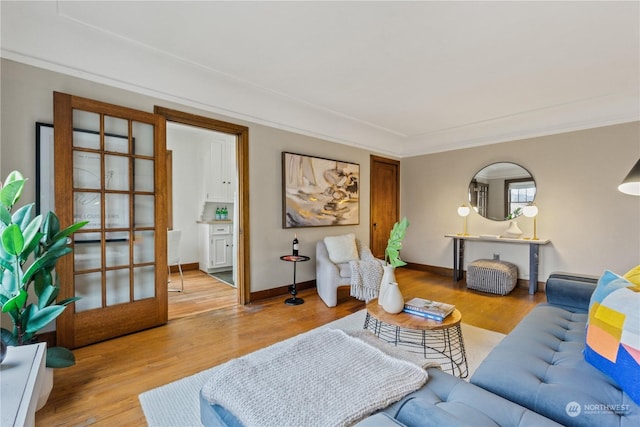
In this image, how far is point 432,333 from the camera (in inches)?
109

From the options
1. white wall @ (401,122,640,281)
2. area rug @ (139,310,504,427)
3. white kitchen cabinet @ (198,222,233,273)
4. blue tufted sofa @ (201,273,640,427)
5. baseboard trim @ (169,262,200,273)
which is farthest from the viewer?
baseboard trim @ (169,262,200,273)

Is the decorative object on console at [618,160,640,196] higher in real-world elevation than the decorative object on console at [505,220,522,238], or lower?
higher

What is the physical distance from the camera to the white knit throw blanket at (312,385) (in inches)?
40.8

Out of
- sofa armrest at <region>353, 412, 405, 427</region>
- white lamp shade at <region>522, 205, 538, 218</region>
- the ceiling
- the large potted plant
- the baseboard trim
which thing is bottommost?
the baseboard trim

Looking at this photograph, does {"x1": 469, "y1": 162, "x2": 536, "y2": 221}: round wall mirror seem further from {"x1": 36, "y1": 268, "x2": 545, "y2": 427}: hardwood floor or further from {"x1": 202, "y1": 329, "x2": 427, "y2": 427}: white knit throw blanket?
{"x1": 202, "y1": 329, "x2": 427, "y2": 427}: white knit throw blanket

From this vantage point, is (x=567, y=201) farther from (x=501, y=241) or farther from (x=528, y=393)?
(x=528, y=393)

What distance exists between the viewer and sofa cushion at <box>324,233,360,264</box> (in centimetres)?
400

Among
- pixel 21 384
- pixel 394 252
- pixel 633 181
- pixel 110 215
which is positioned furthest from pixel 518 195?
pixel 21 384

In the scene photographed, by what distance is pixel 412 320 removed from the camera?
2.11 m

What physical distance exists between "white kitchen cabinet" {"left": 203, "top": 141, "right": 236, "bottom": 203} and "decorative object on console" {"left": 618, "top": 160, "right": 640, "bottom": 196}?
516cm

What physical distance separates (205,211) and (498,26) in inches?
207

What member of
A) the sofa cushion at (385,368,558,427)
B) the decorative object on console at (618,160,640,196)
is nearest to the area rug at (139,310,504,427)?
→ the sofa cushion at (385,368,558,427)

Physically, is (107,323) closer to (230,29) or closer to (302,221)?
(302,221)

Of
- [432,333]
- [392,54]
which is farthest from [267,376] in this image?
[392,54]
